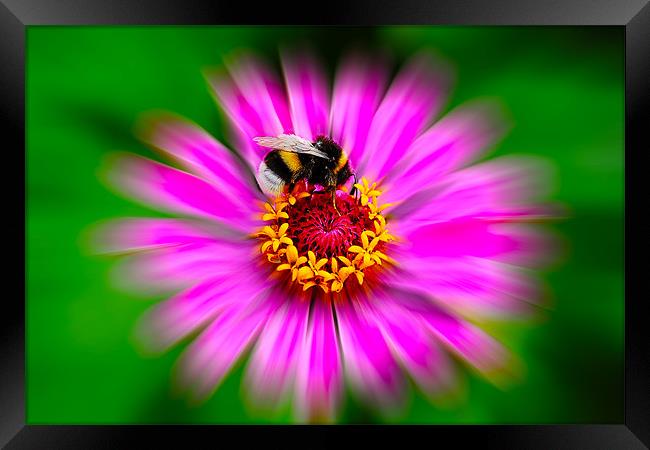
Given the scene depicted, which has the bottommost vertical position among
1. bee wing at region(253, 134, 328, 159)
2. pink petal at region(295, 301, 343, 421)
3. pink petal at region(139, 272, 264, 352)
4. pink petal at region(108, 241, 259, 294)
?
pink petal at region(295, 301, 343, 421)

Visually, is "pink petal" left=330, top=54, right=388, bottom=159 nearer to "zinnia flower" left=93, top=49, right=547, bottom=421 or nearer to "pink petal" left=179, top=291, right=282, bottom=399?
"zinnia flower" left=93, top=49, right=547, bottom=421

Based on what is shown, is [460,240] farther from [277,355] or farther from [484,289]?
[277,355]

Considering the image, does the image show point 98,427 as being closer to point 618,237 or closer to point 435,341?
point 435,341

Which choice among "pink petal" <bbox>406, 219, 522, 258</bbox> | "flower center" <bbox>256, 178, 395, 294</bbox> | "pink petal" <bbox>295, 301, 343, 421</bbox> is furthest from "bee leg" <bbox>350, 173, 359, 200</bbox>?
"pink petal" <bbox>295, 301, 343, 421</bbox>

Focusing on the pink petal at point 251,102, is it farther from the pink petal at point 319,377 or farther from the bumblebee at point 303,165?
the pink petal at point 319,377

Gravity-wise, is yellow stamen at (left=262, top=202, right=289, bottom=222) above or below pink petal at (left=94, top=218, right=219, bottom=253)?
above
